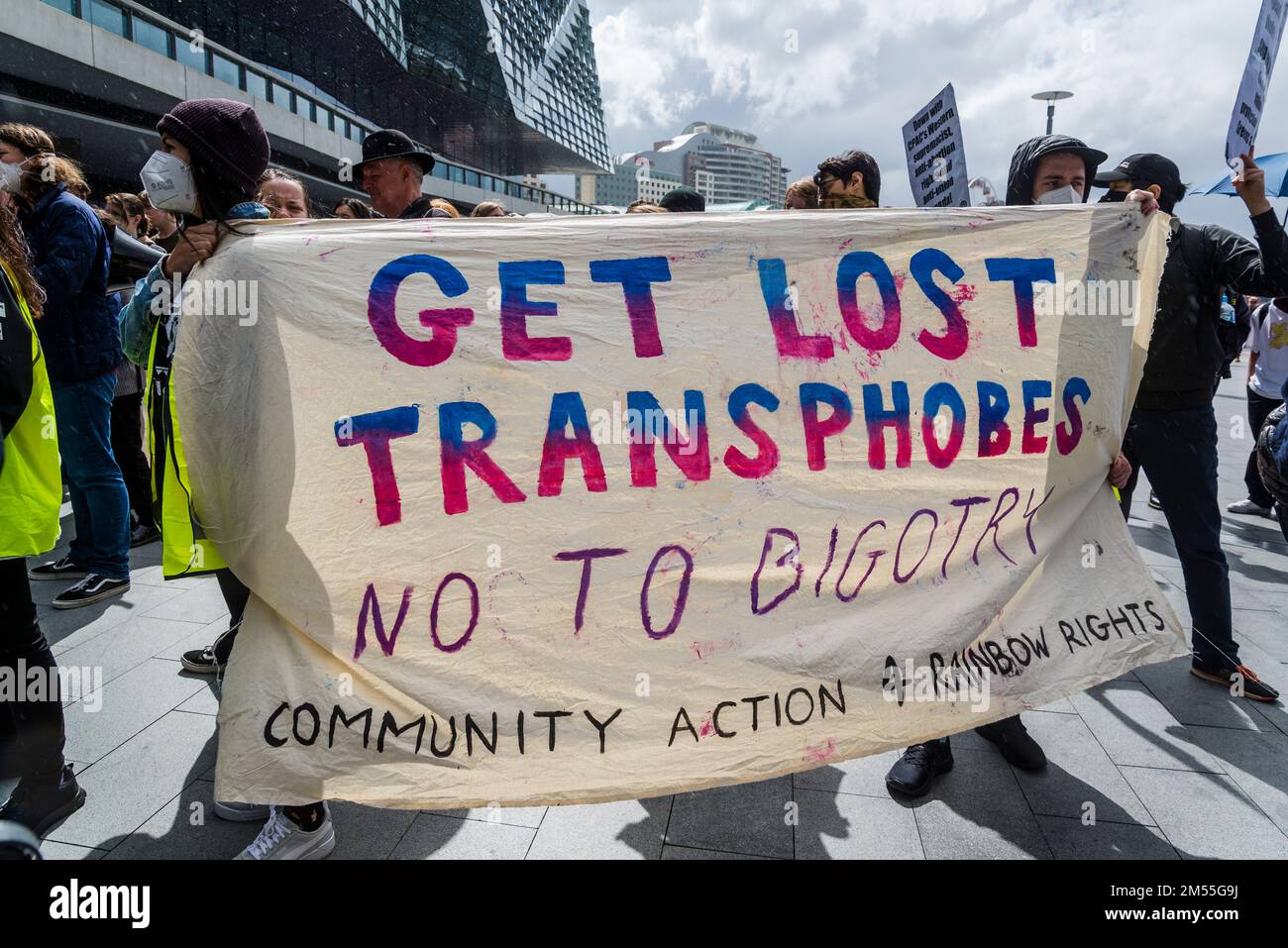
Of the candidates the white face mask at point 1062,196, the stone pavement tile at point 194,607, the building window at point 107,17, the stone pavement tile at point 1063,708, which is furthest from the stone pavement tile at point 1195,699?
the building window at point 107,17

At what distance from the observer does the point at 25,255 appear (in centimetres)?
217

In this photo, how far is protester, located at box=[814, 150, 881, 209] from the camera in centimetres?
311

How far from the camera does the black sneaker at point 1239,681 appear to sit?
2.84 m

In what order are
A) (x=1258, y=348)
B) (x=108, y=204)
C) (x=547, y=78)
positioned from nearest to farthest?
(x=108, y=204) < (x=1258, y=348) < (x=547, y=78)

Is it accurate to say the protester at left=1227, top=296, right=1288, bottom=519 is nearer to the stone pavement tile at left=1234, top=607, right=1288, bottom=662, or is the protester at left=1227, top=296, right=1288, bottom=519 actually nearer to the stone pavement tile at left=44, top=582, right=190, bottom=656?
the stone pavement tile at left=1234, top=607, right=1288, bottom=662

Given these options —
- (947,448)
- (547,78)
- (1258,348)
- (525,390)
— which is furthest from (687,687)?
(547,78)

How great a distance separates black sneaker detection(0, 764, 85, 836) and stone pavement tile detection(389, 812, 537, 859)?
1.00 m

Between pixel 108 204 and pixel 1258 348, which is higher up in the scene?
pixel 108 204

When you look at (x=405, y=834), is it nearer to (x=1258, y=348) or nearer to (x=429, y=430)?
(x=429, y=430)

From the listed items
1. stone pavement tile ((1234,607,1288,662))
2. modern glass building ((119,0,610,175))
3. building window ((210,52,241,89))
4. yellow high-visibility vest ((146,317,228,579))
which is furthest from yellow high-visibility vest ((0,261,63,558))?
building window ((210,52,241,89))

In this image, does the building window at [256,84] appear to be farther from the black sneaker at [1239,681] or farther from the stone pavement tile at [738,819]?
the black sneaker at [1239,681]

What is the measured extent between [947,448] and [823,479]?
15.4 inches
